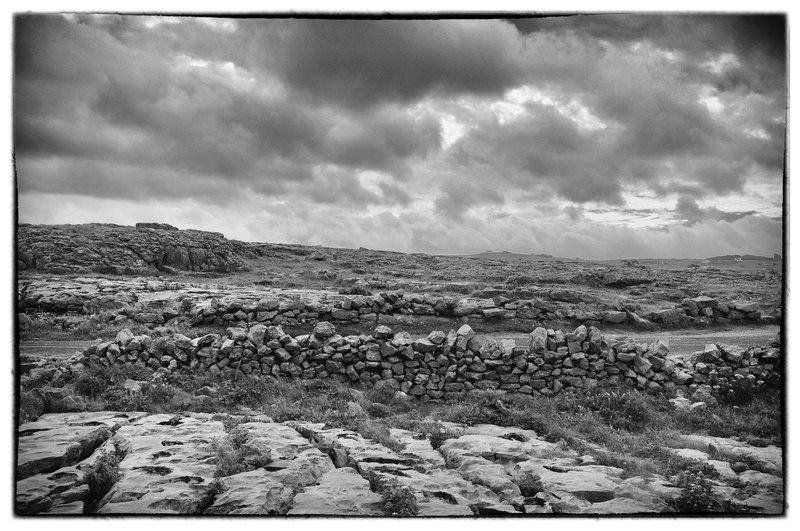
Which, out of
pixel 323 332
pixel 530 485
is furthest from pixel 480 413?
pixel 323 332

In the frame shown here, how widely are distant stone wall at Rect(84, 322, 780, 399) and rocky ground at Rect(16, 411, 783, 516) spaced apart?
11.3 ft

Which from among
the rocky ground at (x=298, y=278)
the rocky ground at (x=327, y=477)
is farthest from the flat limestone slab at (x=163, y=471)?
the rocky ground at (x=298, y=278)

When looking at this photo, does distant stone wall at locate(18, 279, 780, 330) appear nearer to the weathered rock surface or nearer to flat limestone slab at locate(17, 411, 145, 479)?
flat limestone slab at locate(17, 411, 145, 479)

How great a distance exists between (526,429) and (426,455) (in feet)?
Result: 8.21

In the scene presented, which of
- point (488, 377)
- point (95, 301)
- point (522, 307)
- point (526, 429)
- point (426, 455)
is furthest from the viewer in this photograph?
point (95, 301)

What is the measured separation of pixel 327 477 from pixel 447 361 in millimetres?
5321

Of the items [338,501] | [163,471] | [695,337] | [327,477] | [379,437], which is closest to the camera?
[338,501]

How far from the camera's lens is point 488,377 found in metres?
11.2

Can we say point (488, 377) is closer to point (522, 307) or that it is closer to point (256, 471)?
point (256, 471)

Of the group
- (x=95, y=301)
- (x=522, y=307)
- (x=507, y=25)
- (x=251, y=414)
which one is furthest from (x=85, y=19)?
A: (x=95, y=301)

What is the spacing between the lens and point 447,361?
11.2 meters

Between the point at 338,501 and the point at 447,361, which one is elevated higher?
the point at 447,361

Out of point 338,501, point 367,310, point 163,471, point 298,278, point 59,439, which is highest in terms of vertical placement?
point 298,278

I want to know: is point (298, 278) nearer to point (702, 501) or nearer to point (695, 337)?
point (695, 337)
